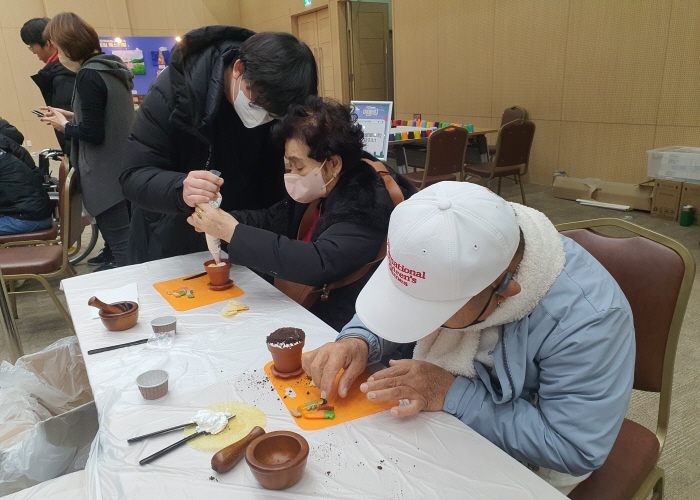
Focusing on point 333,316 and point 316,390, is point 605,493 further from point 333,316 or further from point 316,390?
point 333,316

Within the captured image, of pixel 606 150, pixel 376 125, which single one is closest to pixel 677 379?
pixel 376 125

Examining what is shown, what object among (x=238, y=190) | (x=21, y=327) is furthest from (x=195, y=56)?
(x=21, y=327)

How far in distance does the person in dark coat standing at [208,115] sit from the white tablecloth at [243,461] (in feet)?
1.82

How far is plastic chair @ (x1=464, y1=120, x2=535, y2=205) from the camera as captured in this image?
4.53m

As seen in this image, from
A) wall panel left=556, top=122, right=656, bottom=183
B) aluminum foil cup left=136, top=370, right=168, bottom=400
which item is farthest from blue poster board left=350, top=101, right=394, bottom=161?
aluminum foil cup left=136, top=370, right=168, bottom=400

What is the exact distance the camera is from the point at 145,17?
945 centimetres

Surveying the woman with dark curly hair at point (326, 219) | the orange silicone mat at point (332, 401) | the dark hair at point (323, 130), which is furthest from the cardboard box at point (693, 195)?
the orange silicone mat at point (332, 401)

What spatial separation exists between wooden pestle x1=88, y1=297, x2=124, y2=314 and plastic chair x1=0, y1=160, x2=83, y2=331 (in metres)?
1.52

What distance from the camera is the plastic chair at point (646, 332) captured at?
105 cm

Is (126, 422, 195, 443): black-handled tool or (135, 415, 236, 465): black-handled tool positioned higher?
(126, 422, 195, 443): black-handled tool

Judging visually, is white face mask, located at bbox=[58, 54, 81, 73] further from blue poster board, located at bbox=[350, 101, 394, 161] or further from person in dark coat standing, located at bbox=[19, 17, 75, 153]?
blue poster board, located at bbox=[350, 101, 394, 161]

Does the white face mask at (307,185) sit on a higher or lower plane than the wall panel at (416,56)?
lower

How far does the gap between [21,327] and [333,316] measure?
2553mm

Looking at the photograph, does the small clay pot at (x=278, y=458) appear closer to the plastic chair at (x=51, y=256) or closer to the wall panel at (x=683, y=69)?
the plastic chair at (x=51, y=256)
